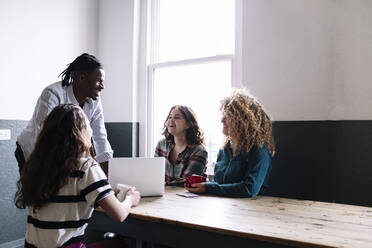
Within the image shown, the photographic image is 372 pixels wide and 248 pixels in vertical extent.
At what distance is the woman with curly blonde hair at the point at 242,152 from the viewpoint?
1.82m

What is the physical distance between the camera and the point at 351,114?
216cm

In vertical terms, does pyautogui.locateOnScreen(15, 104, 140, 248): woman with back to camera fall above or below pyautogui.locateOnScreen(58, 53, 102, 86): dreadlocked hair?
below

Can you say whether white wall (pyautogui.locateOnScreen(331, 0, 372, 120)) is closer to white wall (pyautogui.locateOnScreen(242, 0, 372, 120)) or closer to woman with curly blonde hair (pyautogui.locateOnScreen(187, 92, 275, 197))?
white wall (pyautogui.locateOnScreen(242, 0, 372, 120))

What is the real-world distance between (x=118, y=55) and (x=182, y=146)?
1.53 metres

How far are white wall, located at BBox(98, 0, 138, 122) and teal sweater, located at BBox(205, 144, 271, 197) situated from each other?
157 cm

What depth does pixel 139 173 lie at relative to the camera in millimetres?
1722

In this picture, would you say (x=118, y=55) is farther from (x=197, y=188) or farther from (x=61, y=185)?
(x=61, y=185)

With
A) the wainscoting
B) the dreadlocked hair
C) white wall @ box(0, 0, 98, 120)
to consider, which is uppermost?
white wall @ box(0, 0, 98, 120)

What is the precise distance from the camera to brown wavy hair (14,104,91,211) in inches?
46.2

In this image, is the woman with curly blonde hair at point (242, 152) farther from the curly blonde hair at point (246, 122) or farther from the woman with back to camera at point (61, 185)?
the woman with back to camera at point (61, 185)

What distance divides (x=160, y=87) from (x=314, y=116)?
165cm

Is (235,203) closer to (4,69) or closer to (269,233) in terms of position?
(269,233)

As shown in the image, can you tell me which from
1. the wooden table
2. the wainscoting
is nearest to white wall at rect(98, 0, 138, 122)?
the wainscoting

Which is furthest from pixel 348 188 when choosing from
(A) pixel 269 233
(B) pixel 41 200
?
(B) pixel 41 200
